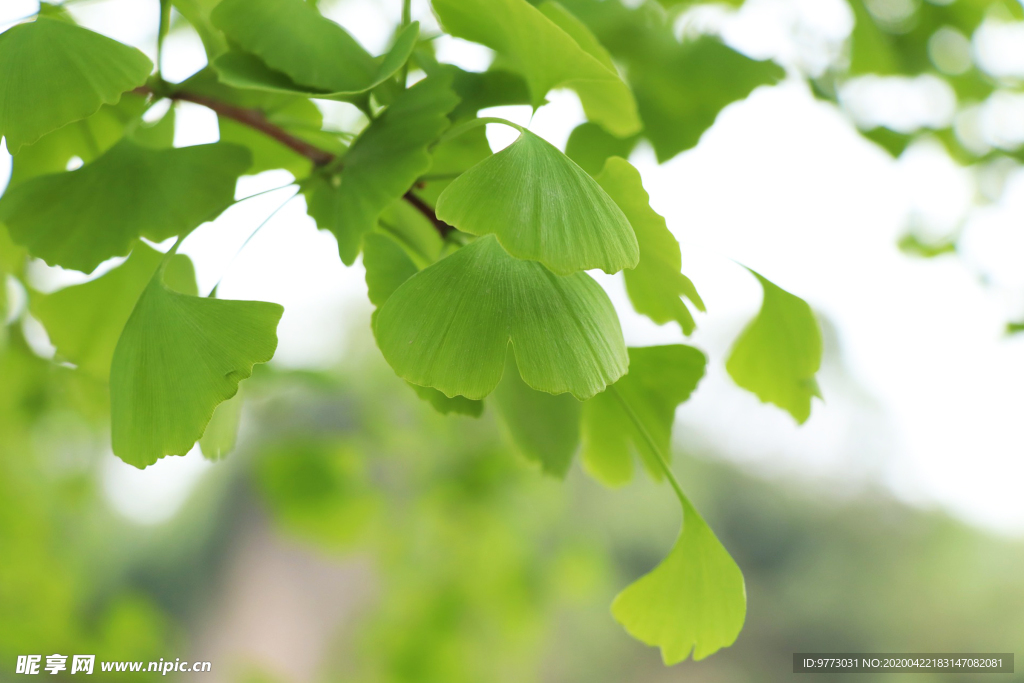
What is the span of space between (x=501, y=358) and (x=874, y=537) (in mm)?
2971

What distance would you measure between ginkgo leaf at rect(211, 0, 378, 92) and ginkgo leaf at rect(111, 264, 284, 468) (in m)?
0.06

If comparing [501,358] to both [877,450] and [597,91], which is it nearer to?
[597,91]

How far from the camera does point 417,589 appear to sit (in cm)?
90

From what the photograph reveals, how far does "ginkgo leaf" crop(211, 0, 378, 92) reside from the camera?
164 mm

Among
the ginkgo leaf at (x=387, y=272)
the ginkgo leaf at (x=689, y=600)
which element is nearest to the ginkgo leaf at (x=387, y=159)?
the ginkgo leaf at (x=387, y=272)

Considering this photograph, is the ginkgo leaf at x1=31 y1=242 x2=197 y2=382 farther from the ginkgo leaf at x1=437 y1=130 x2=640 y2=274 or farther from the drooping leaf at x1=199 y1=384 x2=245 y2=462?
the ginkgo leaf at x1=437 y1=130 x2=640 y2=274

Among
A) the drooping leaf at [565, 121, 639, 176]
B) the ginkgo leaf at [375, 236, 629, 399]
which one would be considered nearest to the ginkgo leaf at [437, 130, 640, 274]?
the ginkgo leaf at [375, 236, 629, 399]

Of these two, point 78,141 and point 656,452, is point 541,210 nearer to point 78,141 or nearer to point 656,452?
point 656,452

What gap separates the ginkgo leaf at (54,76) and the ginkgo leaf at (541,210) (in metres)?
0.08

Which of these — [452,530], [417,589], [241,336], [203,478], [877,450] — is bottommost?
[203,478]

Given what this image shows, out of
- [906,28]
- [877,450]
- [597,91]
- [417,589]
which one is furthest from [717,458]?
[597,91]

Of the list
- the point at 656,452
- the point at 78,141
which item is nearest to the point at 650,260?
the point at 656,452

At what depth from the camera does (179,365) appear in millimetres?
151

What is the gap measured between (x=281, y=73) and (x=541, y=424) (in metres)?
0.13
